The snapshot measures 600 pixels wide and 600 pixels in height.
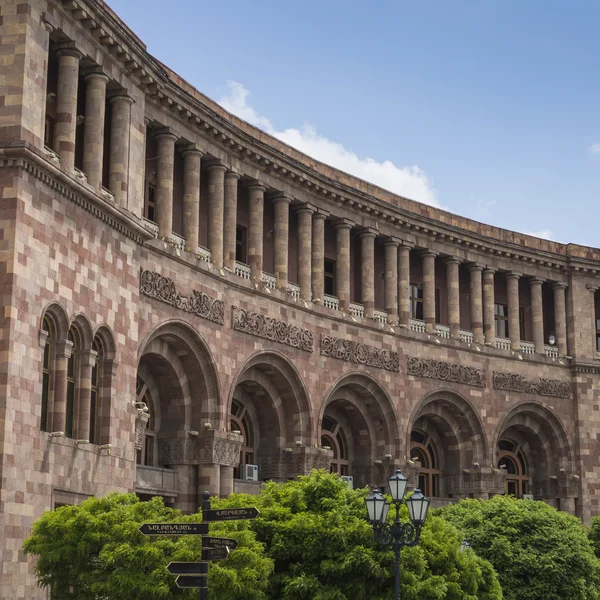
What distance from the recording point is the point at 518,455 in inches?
1898

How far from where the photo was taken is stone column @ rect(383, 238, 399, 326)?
42.6 meters

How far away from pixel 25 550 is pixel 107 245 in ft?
29.6

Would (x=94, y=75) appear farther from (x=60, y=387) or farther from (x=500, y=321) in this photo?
(x=500, y=321)

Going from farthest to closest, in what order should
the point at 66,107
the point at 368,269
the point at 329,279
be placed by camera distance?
the point at 368,269
the point at 329,279
the point at 66,107

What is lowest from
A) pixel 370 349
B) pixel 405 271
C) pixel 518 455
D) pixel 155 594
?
pixel 155 594

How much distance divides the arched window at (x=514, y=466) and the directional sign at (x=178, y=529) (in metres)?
30.9

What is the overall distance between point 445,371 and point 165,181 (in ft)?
49.8

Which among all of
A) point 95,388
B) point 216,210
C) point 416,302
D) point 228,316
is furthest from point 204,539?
point 416,302

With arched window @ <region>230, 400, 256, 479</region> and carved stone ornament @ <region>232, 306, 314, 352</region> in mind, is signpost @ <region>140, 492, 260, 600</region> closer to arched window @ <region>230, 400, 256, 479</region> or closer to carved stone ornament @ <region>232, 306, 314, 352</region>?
carved stone ornament @ <region>232, 306, 314, 352</region>

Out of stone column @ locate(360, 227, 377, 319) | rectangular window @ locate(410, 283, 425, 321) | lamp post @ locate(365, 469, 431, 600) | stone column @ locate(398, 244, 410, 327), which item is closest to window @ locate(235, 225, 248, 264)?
stone column @ locate(360, 227, 377, 319)

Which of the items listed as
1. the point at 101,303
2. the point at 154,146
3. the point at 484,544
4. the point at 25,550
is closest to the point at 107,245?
the point at 101,303

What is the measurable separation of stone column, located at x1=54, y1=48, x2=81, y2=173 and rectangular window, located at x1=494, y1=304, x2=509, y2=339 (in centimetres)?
2426

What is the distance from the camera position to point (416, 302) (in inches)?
1781

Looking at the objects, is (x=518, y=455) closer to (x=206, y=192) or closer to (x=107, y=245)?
(x=206, y=192)
